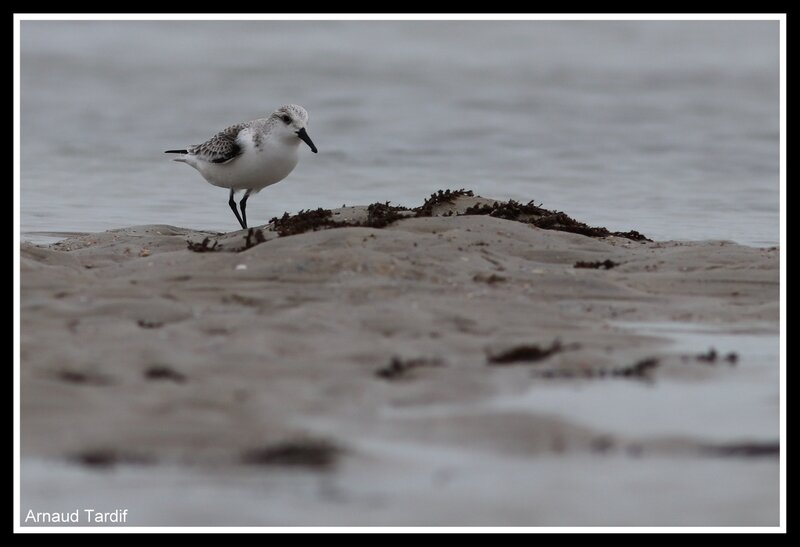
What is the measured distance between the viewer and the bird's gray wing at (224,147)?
412 inches

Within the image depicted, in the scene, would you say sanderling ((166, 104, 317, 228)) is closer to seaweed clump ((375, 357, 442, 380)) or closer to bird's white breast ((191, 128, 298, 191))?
bird's white breast ((191, 128, 298, 191))

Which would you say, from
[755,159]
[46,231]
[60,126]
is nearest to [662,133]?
[755,159]

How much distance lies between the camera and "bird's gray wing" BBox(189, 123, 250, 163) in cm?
1045

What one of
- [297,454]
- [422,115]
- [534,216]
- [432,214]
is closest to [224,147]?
[432,214]

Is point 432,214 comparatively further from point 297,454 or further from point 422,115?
point 422,115

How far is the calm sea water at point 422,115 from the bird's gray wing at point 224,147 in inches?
39.8

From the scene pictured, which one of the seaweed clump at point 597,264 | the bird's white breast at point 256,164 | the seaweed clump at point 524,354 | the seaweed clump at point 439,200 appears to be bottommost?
the seaweed clump at point 524,354

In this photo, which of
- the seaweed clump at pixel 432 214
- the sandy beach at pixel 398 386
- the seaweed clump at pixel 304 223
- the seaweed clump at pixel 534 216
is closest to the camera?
the sandy beach at pixel 398 386

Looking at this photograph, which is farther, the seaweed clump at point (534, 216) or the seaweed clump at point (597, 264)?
the seaweed clump at point (534, 216)

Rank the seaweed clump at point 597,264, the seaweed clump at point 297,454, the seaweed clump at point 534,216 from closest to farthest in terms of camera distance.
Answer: the seaweed clump at point 297,454 → the seaweed clump at point 597,264 → the seaweed clump at point 534,216

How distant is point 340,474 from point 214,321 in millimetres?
1979

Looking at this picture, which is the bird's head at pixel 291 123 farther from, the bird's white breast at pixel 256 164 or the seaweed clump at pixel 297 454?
the seaweed clump at pixel 297 454

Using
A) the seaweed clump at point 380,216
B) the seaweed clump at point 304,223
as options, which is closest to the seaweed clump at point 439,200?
the seaweed clump at point 380,216

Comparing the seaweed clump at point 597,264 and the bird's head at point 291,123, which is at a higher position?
the bird's head at point 291,123
